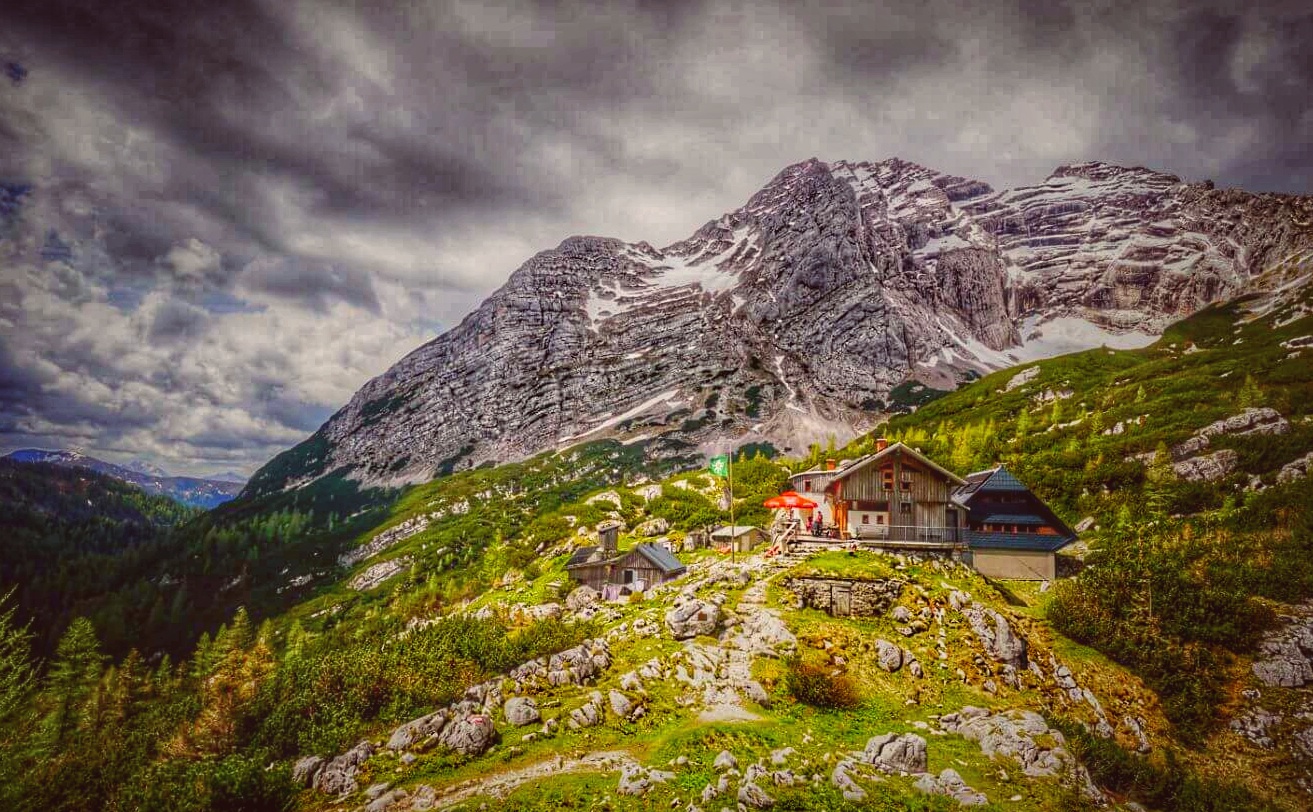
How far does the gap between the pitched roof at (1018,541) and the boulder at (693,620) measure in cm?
2392

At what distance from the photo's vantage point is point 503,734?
2250 cm

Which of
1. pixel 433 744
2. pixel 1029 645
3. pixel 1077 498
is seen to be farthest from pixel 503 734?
pixel 1077 498

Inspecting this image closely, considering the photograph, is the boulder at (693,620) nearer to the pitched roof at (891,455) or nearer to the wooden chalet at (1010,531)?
the pitched roof at (891,455)

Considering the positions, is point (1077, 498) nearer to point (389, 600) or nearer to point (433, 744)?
point (433, 744)

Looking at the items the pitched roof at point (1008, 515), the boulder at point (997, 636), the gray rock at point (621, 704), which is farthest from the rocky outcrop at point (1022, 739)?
the pitched roof at point (1008, 515)

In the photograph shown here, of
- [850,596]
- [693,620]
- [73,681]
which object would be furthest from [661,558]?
[73,681]

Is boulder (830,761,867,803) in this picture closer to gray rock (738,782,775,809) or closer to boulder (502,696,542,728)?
gray rock (738,782,775,809)

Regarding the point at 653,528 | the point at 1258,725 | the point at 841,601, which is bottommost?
the point at 1258,725

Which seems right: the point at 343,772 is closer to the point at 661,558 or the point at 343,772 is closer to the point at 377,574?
the point at 661,558

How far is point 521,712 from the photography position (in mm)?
23344

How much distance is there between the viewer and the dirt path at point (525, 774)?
1877 centimetres

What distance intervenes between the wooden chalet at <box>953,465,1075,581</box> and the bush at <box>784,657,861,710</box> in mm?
21430

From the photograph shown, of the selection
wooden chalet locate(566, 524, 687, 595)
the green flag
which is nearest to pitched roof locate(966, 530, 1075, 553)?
the green flag

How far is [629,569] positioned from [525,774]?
119ft
